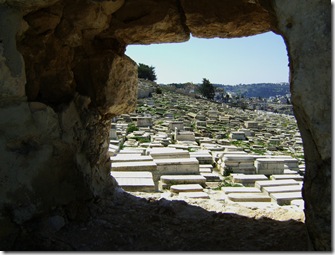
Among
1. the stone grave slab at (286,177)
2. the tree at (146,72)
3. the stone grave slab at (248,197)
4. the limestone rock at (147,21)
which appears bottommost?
the stone grave slab at (286,177)

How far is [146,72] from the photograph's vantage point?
50.4m

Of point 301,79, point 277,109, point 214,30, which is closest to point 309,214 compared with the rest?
point 301,79

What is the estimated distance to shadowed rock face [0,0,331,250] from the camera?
271 cm

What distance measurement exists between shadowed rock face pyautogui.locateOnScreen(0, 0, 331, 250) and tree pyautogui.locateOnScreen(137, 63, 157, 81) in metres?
45.4

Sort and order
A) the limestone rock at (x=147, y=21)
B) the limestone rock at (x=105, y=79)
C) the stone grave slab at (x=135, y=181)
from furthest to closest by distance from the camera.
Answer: the stone grave slab at (x=135, y=181), the limestone rock at (x=105, y=79), the limestone rock at (x=147, y=21)

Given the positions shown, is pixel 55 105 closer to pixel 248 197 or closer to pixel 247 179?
pixel 248 197

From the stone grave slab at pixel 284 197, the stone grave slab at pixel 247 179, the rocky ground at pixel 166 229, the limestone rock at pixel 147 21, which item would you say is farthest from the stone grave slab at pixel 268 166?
the limestone rock at pixel 147 21

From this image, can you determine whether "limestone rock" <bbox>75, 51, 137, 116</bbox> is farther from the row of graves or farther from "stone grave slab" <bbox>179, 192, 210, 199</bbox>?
"stone grave slab" <bbox>179, 192, 210, 199</bbox>

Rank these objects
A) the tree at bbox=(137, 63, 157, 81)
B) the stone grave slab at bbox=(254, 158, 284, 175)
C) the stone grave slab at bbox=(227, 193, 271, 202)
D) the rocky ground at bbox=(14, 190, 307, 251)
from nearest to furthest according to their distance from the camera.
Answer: the rocky ground at bbox=(14, 190, 307, 251) < the stone grave slab at bbox=(227, 193, 271, 202) < the stone grave slab at bbox=(254, 158, 284, 175) < the tree at bbox=(137, 63, 157, 81)

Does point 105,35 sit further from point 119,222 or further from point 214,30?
point 119,222

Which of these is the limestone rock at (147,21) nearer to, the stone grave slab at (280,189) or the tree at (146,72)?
the stone grave slab at (280,189)

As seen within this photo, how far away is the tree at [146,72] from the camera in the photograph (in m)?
49.9

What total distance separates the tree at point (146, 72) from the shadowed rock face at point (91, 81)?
45.4 m

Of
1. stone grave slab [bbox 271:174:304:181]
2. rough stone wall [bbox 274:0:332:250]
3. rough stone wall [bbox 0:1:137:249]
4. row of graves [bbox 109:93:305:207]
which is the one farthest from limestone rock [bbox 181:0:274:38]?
stone grave slab [bbox 271:174:304:181]
